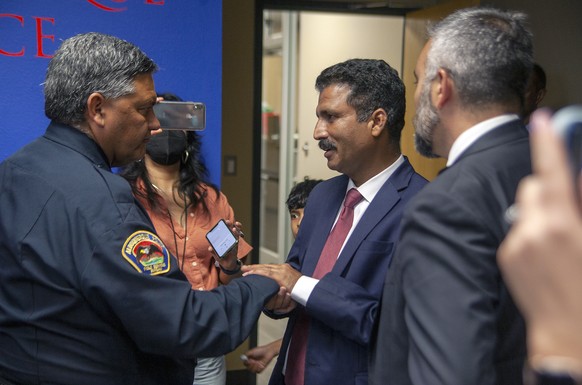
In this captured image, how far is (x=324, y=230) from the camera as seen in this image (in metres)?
1.67

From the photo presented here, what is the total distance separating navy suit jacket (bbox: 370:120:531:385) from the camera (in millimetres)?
953

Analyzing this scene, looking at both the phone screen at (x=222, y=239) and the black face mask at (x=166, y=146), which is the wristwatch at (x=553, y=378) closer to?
the phone screen at (x=222, y=239)

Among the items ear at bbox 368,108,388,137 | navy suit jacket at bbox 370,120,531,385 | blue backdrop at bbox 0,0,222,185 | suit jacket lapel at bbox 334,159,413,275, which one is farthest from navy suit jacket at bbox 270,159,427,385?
blue backdrop at bbox 0,0,222,185

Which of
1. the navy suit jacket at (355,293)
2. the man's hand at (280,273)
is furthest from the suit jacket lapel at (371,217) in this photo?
the man's hand at (280,273)

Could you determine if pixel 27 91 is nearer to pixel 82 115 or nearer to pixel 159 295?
pixel 82 115

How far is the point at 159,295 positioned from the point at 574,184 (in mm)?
948

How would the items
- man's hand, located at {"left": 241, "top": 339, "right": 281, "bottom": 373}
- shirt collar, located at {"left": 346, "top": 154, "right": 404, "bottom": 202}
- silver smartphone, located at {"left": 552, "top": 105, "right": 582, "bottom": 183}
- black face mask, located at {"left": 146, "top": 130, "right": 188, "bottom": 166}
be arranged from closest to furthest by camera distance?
silver smartphone, located at {"left": 552, "top": 105, "right": 582, "bottom": 183} < shirt collar, located at {"left": 346, "top": 154, "right": 404, "bottom": 202} < man's hand, located at {"left": 241, "top": 339, "right": 281, "bottom": 373} < black face mask, located at {"left": 146, "top": 130, "right": 188, "bottom": 166}

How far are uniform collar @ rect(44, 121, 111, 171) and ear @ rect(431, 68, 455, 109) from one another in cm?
76

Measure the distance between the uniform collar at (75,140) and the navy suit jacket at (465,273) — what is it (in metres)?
0.72

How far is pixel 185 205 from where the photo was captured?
2.27 m

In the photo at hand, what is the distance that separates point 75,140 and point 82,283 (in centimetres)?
33

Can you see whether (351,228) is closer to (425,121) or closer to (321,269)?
(321,269)

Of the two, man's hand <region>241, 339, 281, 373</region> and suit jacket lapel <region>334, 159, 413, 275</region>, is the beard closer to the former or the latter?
suit jacket lapel <region>334, 159, 413, 275</region>

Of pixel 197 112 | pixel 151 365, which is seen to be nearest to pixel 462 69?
pixel 151 365
